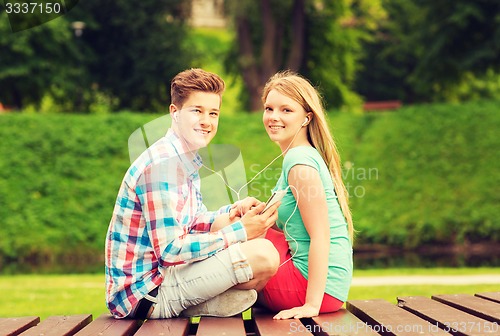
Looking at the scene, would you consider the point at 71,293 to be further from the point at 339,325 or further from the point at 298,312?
the point at 339,325

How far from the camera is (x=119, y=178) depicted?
17109 millimetres

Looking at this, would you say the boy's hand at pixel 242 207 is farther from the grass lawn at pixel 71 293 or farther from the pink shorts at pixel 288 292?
the grass lawn at pixel 71 293

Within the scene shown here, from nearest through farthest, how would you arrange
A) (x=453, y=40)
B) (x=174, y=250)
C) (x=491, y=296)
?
(x=174, y=250)
(x=491, y=296)
(x=453, y=40)

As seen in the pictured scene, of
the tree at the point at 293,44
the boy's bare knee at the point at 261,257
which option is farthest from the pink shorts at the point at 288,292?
the tree at the point at 293,44

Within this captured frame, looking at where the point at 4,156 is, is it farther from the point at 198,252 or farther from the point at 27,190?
the point at 198,252

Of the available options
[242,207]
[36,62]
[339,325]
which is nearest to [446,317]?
[339,325]

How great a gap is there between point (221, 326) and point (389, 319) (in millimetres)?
795

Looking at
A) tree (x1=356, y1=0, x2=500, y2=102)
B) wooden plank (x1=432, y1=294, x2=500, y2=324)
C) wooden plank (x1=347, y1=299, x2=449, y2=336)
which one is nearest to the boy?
wooden plank (x1=347, y1=299, x2=449, y2=336)

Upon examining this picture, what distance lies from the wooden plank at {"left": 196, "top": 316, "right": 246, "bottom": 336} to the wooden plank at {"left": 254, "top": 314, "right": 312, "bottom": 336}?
9cm

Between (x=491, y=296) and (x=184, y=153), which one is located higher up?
(x=184, y=153)

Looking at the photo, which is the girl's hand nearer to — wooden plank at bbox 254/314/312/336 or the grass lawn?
wooden plank at bbox 254/314/312/336

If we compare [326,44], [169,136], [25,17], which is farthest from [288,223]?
[326,44]

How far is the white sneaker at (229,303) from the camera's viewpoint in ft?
12.4

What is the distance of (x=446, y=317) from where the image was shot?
11.4 feet
